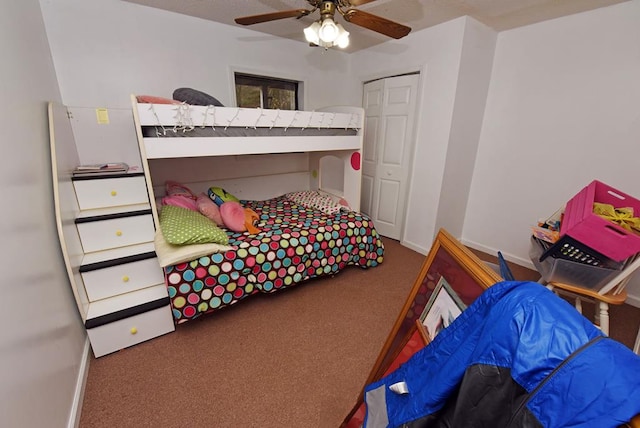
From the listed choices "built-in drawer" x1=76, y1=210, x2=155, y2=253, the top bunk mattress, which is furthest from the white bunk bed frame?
"built-in drawer" x1=76, y1=210, x2=155, y2=253

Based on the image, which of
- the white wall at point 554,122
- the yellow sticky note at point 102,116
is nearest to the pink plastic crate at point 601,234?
the white wall at point 554,122

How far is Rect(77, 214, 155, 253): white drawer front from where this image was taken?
5.74ft

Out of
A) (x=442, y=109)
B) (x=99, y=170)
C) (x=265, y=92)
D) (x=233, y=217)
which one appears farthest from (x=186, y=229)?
(x=442, y=109)

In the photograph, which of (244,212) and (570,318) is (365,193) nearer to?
(244,212)

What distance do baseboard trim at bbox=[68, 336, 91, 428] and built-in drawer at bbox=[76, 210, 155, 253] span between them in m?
0.61

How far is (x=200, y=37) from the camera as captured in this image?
2625mm

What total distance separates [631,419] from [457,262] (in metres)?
0.50

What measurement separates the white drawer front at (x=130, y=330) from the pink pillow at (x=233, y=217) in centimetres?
72

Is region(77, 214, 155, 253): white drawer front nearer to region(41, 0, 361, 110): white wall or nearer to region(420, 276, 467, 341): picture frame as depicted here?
region(41, 0, 361, 110): white wall

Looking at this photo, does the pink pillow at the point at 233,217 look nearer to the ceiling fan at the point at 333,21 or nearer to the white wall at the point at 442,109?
the ceiling fan at the point at 333,21

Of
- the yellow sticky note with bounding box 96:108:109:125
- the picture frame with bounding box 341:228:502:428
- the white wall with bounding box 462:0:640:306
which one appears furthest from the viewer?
the yellow sticky note with bounding box 96:108:109:125

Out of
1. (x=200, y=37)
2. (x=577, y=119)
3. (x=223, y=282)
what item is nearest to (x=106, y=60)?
(x=200, y=37)

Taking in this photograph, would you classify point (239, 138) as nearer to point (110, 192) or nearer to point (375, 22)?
point (110, 192)

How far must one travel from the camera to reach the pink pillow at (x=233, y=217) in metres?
2.17
